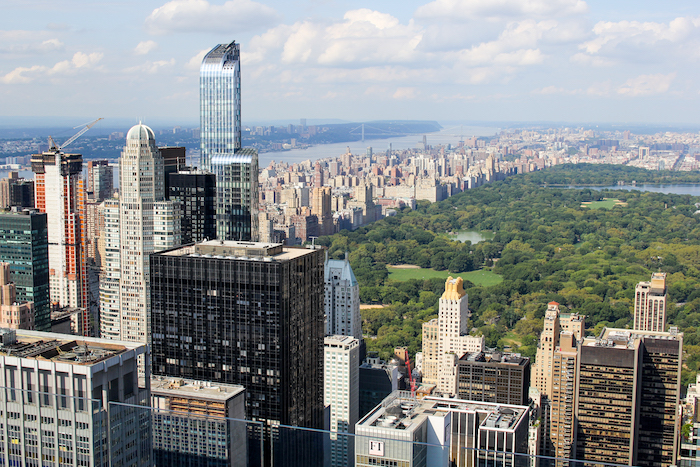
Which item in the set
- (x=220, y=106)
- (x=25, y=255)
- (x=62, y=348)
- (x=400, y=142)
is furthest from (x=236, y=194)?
(x=400, y=142)

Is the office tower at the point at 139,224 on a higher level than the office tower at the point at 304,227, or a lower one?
higher

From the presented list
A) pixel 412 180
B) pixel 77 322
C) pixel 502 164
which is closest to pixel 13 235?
pixel 77 322

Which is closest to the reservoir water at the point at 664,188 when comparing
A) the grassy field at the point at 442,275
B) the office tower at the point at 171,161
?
the grassy field at the point at 442,275

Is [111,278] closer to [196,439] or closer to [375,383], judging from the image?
[375,383]

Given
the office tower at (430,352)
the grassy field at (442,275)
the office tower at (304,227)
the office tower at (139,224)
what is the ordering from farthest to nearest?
1. the office tower at (304,227)
2. the grassy field at (442,275)
3. the office tower at (430,352)
4. the office tower at (139,224)

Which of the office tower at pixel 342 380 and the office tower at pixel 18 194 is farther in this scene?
the office tower at pixel 18 194

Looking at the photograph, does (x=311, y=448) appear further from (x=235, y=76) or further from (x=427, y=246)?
(x=427, y=246)

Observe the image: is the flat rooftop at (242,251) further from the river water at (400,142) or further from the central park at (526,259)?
the river water at (400,142)
